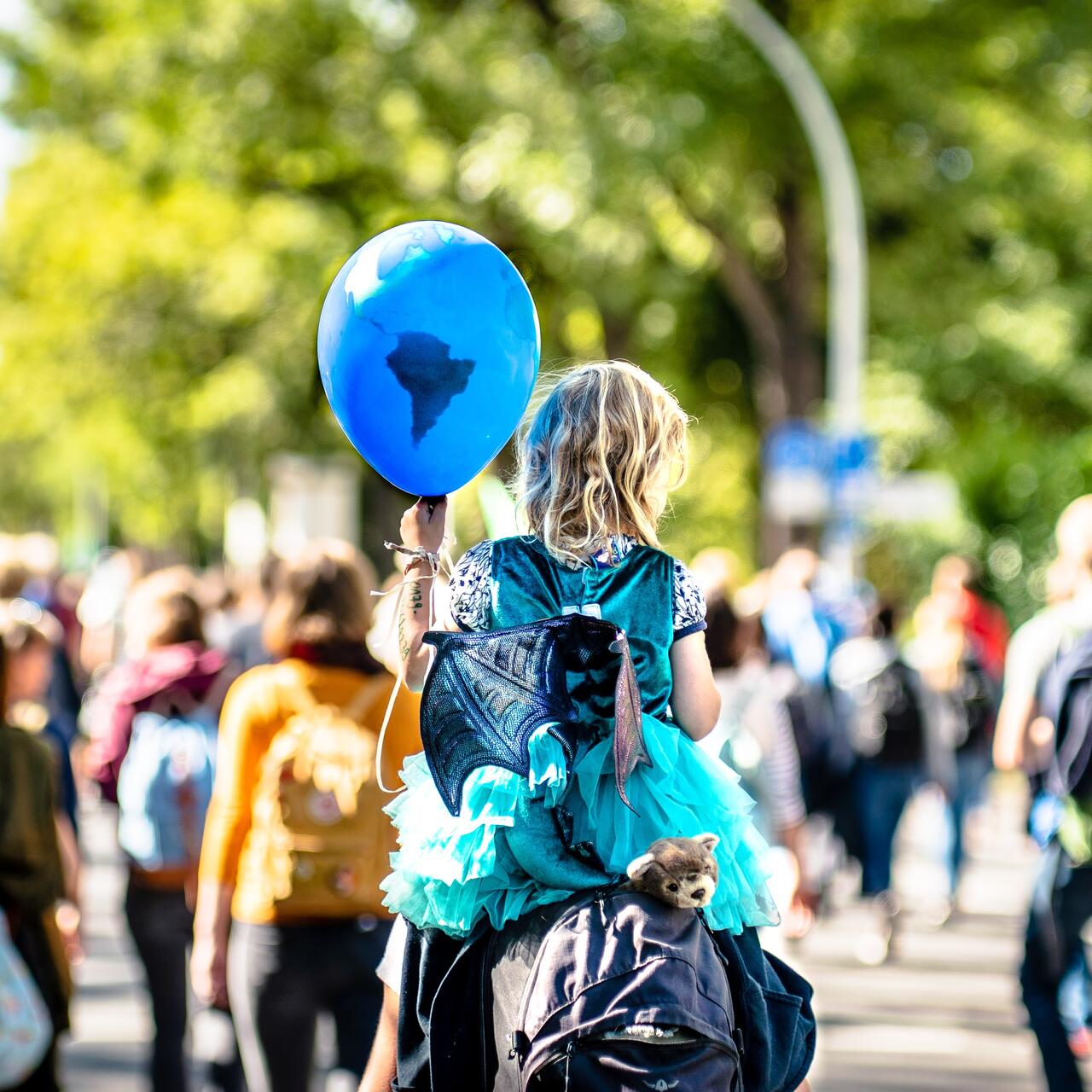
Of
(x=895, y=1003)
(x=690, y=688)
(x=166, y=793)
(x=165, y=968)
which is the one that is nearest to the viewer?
(x=690, y=688)

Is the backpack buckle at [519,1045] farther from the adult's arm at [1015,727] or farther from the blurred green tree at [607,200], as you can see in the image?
the blurred green tree at [607,200]

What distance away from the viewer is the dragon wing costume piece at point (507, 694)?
3012mm

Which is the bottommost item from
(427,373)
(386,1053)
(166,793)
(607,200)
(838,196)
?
(386,1053)

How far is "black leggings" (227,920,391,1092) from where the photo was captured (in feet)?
15.3

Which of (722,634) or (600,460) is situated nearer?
(600,460)

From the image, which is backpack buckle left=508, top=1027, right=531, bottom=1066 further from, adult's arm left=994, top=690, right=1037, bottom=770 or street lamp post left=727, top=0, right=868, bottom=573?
street lamp post left=727, top=0, right=868, bottom=573

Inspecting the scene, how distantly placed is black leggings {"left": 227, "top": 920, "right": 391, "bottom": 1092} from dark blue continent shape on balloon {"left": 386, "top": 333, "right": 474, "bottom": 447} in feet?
6.08

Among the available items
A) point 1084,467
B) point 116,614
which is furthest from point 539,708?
point 1084,467

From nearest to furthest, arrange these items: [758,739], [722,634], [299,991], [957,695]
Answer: [299,991] → [722,634] → [758,739] → [957,695]

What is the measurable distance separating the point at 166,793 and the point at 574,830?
3.18 meters

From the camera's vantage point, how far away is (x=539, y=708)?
3.02m

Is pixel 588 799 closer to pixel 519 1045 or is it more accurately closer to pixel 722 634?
pixel 519 1045

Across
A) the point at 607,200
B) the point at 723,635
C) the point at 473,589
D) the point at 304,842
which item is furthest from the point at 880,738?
the point at 607,200

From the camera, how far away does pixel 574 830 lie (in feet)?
9.86
